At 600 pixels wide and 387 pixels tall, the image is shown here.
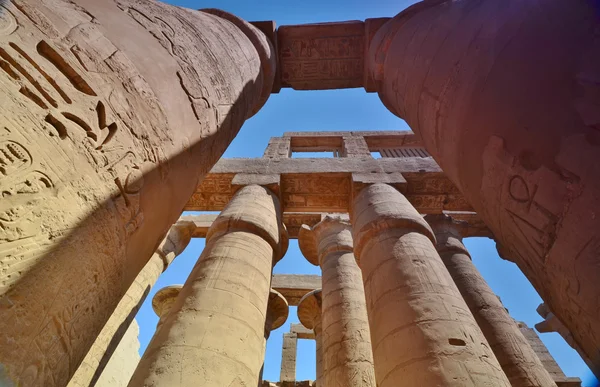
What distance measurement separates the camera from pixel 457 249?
271 inches

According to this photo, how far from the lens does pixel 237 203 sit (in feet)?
18.0

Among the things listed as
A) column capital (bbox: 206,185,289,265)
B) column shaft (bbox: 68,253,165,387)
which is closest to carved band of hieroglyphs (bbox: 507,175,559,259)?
column capital (bbox: 206,185,289,265)

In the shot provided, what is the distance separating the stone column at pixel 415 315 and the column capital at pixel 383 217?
14 mm

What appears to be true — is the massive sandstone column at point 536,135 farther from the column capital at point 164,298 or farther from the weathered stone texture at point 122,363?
the weathered stone texture at point 122,363

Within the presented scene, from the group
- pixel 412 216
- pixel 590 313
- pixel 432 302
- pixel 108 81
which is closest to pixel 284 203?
pixel 412 216

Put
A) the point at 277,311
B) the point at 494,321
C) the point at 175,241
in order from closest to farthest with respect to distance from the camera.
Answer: the point at 494,321, the point at 277,311, the point at 175,241

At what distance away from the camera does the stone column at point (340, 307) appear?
5.46m

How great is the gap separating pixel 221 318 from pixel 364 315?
152 inches

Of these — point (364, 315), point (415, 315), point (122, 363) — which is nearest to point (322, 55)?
point (364, 315)

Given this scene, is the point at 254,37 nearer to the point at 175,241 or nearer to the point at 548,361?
the point at 175,241

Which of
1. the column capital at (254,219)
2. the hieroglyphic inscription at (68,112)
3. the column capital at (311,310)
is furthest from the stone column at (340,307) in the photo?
the hieroglyphic inscription at (68,112)

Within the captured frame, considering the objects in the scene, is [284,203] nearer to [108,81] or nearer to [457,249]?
[457,249]

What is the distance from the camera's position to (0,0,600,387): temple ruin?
4.28ft

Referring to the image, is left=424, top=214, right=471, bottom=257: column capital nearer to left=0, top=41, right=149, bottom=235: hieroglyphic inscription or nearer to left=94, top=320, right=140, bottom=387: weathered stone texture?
left=0, top=41, right=149, bottom=235: hieroglyphic inscription
